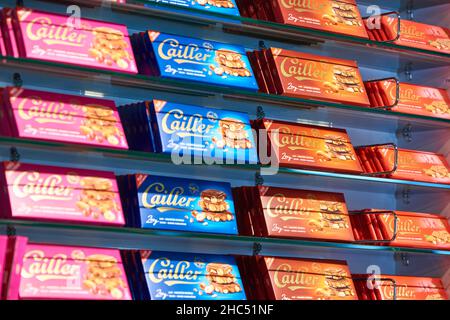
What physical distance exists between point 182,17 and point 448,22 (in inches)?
57.5

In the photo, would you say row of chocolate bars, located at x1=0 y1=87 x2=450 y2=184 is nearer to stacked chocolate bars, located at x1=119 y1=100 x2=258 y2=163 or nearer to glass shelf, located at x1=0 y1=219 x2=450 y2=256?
stacked chocolate bars, located at x1=119 y1=100 x2=258 y2=163

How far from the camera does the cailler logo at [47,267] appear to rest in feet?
9.87

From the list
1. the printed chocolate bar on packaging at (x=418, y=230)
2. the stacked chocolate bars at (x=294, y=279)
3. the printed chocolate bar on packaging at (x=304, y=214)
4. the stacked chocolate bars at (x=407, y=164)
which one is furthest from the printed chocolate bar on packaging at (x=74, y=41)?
the printed chocolate bar on packaging at (x=418, y=230)

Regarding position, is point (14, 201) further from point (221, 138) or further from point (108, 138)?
point (221, 138)

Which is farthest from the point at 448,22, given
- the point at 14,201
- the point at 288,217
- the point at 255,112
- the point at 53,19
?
the point at 14,201

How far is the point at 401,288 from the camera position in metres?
3.91

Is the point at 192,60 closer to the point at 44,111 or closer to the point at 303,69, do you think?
the point at 303,69

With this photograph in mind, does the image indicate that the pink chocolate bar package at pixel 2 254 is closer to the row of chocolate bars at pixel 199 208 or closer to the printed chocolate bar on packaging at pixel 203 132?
the row of chocolate bars at pixel 199 208

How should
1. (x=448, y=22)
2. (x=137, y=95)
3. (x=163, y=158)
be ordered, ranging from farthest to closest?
(x=448, y=22), (x=137, y=95), (x=163, y=158)

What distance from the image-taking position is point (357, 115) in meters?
4.02

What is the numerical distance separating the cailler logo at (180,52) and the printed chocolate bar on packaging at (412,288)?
47.5 inches

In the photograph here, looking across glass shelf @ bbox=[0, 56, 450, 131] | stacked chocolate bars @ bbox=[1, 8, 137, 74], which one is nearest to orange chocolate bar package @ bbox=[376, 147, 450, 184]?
glass shelf @ bbox=[0, 56, 450, 131]
